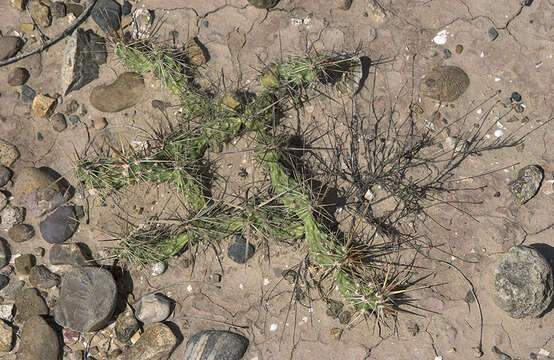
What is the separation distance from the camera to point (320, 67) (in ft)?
13.3

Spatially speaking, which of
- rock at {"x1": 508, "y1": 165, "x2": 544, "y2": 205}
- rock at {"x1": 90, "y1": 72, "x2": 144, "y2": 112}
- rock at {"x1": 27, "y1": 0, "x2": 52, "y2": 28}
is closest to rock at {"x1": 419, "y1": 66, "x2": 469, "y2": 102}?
rock at {"x1": 508, "y1": 165, "x2": 544, "y2": 205}

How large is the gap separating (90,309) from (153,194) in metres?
1.13

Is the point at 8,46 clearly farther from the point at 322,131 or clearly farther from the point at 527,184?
the point at 527,184

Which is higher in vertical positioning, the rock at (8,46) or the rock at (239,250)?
the rock at (8,46)

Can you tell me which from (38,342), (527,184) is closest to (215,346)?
(38,342)

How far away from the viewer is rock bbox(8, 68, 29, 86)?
4461 mm

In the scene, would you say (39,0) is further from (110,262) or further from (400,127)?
(400,127)

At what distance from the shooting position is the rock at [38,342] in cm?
393

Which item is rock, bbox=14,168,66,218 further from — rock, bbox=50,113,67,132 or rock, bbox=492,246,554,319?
rock, bbox=492,246,554,319

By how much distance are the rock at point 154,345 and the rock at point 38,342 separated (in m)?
0.61

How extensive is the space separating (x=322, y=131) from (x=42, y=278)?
288cm

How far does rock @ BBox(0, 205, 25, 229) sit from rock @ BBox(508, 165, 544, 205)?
4.57 m

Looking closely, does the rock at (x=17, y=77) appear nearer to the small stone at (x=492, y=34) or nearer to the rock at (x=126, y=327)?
the rock at (x=126, y=327)

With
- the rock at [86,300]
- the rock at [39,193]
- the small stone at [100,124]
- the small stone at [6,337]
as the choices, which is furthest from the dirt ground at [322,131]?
the small stone at [6,337]
